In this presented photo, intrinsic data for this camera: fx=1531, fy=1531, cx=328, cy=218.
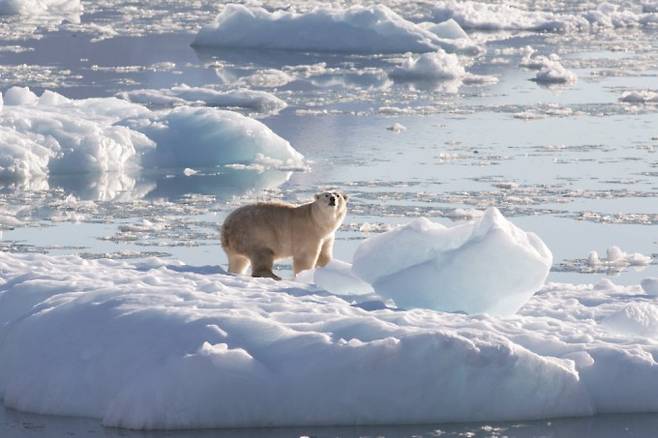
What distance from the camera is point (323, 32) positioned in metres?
21.6

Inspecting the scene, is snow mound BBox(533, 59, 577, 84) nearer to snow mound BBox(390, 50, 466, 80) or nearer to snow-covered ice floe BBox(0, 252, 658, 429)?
snow mound BBox(390, 50, 466, 80)

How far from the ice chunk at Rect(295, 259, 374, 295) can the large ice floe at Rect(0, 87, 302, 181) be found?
5511mm

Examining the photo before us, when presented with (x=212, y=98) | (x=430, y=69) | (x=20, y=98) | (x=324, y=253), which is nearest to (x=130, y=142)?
(x=20, y=98)

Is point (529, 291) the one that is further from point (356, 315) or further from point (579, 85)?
point (579, 85)

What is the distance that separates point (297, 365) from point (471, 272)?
1.26 meters

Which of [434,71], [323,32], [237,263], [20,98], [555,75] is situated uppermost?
[237,263]

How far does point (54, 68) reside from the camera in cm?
1900

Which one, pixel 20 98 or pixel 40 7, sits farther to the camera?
pixel 40 7

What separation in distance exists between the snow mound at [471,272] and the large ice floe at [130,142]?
19.2 feet

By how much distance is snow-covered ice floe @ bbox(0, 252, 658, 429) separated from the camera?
17.7ft

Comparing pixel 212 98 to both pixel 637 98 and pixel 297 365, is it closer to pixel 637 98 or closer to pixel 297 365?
pixel 637 98

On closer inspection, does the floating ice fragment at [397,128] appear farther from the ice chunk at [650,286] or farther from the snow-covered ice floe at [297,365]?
the snow-covered ice floe at [297,365]

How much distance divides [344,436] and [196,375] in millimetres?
568

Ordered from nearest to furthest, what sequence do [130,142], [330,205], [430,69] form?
1. [330,205]
2. [130,142]
3. [430,69]
